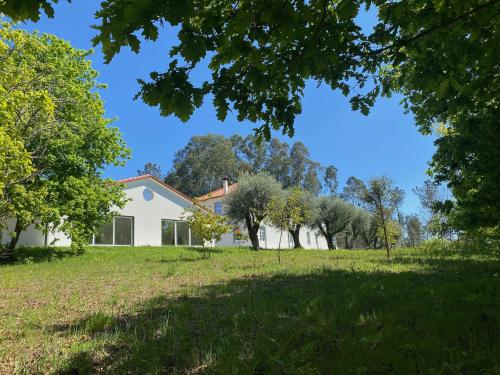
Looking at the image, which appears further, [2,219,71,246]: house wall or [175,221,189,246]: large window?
[175,221,189,246]: large window

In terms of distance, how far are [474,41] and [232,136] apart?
6723 cm

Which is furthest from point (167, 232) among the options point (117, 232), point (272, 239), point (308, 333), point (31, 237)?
point (308, 333)

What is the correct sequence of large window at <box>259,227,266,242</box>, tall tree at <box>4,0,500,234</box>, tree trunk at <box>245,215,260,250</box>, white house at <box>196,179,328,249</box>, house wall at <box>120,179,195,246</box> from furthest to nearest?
large window at <box>259,227,266,242</box> → white house at <box>196,179,328,249</box> → tree trunk at <box>245,215,260,250</box> → house wall at <box>120,179,195,246</box> → tall tree at <box>4,0,500,234</box>

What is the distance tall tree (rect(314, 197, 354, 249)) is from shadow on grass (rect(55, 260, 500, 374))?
3639 centimetres

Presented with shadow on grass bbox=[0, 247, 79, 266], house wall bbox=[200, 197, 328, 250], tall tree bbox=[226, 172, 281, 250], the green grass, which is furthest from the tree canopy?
the green grass

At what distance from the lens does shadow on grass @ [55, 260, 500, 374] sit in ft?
12.5

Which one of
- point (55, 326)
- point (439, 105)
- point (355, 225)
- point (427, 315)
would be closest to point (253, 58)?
point (427, 315)

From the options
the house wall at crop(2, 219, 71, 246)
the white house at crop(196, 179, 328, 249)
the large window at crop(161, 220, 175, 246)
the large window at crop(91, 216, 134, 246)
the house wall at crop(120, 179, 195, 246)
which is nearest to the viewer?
the house wall at crop(2, 219, 71, 246)

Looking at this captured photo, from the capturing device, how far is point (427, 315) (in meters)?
5.12

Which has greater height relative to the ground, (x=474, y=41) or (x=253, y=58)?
(x=474, y=41)

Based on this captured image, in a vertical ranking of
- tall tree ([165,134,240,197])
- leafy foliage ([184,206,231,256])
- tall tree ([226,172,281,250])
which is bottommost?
leafy foliage ([184,206,231,256])

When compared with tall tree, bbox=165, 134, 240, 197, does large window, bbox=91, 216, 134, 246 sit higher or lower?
lower

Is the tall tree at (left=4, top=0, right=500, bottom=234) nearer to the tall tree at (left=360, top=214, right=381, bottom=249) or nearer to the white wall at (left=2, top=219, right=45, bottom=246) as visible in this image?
the white wall at (left=2, top=219, right=45, bottom=246)

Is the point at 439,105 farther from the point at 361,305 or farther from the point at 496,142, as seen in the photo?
the point at 361,305
